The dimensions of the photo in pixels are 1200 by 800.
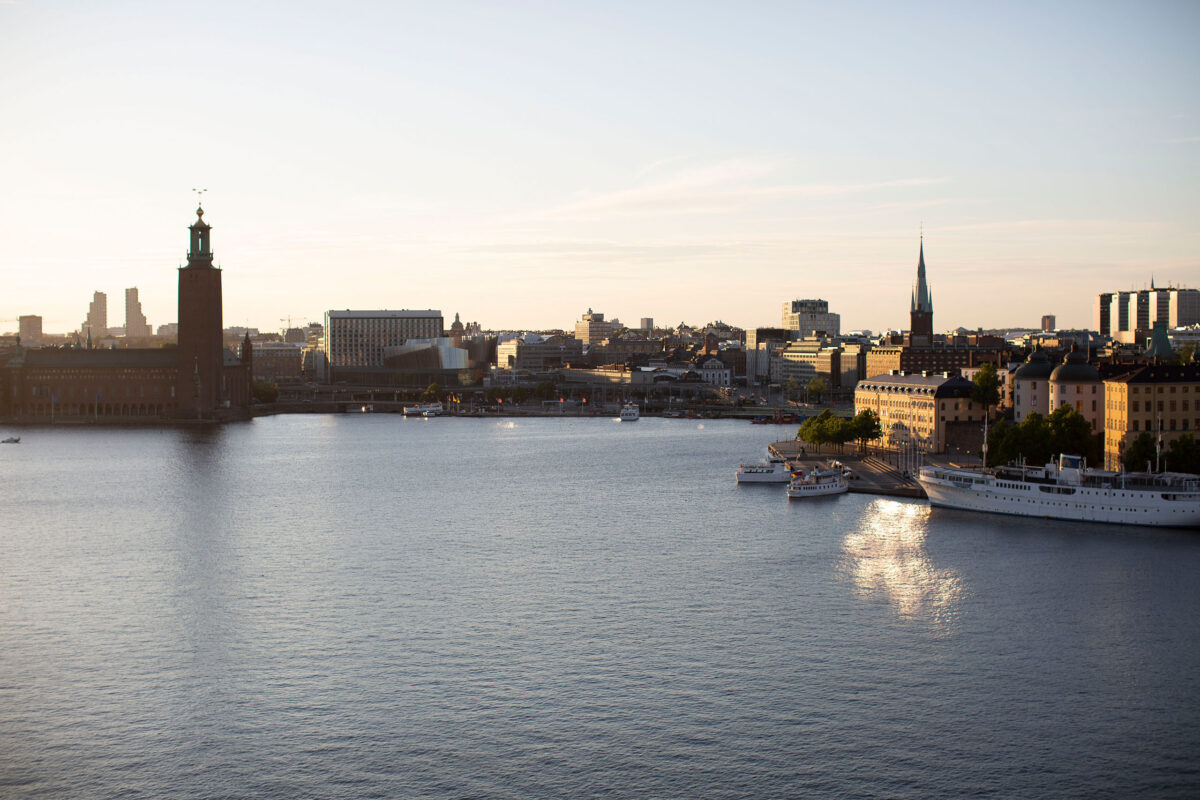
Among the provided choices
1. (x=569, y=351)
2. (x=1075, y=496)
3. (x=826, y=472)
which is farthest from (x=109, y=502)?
(x=569, y=351)

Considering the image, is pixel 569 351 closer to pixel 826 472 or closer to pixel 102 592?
pixel 826 472

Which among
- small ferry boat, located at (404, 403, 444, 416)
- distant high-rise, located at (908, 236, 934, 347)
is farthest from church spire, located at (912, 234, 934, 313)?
small ferry boat, located at (404, 403, 444, 416)

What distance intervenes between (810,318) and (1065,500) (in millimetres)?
137175

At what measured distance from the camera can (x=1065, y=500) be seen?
34656mm

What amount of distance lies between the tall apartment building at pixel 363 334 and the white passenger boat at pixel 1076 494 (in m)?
113

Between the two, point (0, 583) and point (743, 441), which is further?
point (743, 441)

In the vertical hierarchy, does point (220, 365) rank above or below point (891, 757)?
above

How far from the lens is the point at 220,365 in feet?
296

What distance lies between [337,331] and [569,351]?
102 feet

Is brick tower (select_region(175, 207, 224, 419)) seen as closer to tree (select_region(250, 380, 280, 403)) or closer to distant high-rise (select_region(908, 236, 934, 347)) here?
tree (select_region(250, 380, 280, 403))

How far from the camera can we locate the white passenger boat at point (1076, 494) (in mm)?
33125

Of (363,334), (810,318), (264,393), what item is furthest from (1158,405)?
(810,318)

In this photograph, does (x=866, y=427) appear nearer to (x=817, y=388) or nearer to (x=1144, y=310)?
(x=817, y=388)

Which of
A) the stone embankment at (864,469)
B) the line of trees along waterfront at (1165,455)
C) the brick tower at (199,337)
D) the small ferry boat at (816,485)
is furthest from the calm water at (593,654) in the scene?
the brick tower at (199,337)
